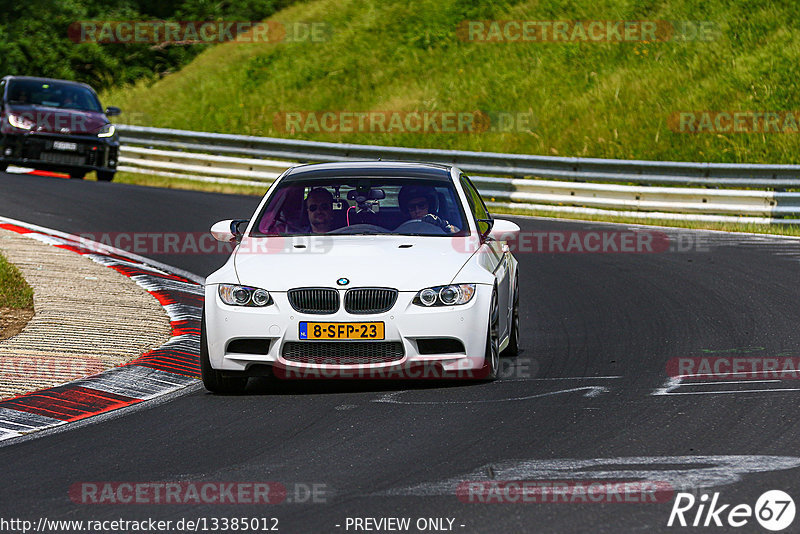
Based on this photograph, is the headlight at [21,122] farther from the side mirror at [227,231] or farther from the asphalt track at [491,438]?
the side mirror at [227,231]

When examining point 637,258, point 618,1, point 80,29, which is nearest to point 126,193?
point 637,258

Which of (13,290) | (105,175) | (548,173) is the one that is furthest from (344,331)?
(105,175)

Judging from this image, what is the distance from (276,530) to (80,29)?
124ft

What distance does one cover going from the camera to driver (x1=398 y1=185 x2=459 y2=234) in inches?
362

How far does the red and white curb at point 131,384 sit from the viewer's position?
301 inches

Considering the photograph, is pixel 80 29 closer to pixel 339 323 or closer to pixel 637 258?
pixel 637 258

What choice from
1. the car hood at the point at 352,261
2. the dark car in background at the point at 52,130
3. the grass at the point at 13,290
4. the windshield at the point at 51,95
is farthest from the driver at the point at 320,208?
the windshield at the point at 51,95

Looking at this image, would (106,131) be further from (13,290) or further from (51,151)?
(13,290)

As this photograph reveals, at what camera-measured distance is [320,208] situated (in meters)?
9.28

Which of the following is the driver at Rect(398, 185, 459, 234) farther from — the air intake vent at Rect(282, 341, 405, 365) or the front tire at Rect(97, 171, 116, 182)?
the front tire at Rect(97, 171, 116, 182)

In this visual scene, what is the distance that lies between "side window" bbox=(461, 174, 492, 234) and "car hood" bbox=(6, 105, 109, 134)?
49.9 feet

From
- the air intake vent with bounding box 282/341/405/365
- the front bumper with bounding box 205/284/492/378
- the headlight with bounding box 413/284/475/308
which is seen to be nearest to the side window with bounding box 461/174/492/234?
the headlight with bounding box 413/284/475/308

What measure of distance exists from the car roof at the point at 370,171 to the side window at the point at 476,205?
0.67 feet

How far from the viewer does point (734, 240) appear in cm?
1762
